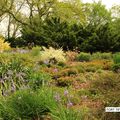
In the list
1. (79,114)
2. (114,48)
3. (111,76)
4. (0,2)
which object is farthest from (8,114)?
(0,2)

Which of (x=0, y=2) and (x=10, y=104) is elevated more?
(x=0, y=2)

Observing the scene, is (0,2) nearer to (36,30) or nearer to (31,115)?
(36,30)

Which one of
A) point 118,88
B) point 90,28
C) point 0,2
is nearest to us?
point 118,88

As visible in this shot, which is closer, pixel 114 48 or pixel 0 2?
→ pixel 114 48

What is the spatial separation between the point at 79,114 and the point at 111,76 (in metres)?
2.46

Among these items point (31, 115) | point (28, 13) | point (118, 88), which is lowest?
point (31, 115)

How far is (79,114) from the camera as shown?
7301 mm

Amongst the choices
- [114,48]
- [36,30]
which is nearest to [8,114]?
[114,48]

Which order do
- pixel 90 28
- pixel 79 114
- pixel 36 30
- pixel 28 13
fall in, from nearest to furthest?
pixel 79 114
pixel 90 28
pixel 36 30
pixel 28 13

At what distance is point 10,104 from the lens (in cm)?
812

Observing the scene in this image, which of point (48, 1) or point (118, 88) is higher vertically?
point (48, 1)

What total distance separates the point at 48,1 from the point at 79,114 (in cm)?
4117

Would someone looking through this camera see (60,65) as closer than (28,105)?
No

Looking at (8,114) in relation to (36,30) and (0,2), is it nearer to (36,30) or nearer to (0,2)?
(36,30)
